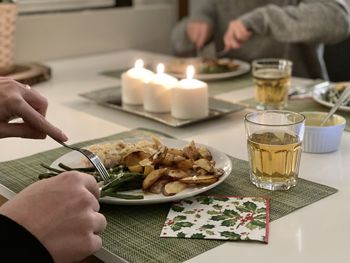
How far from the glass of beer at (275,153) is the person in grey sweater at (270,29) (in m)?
1.02

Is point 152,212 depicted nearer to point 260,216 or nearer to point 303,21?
point 260,216

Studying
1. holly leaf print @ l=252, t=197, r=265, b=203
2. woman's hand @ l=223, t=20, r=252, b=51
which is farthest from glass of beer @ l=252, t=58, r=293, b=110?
holly leaf print @ l=252, t=197, r=265, b=203

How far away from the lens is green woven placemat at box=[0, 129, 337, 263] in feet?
2.70

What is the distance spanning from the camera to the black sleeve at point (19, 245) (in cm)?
73

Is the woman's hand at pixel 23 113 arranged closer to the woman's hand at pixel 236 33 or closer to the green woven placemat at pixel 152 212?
the green woven placemat at pixel 152 212

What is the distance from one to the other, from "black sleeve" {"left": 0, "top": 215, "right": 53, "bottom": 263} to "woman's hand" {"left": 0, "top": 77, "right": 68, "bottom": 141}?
12.3 inches

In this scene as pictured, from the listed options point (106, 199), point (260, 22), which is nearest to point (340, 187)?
point (106, 199)

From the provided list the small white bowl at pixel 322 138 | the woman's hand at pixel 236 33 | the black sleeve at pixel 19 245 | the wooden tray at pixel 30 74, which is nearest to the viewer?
the black sleeve at pixel 19 245

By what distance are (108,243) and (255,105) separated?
0.81m

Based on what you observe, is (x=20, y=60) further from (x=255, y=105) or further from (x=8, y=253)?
(x=8, y=253)

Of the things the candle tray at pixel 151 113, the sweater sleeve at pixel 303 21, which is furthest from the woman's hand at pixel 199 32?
the candle tray at pixel 151 113

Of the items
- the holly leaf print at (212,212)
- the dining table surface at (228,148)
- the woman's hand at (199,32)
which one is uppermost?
the woman's hand at (199,32)

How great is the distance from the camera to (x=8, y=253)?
0.73 m

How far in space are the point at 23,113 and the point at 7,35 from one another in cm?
98
